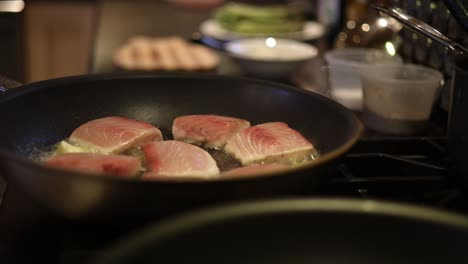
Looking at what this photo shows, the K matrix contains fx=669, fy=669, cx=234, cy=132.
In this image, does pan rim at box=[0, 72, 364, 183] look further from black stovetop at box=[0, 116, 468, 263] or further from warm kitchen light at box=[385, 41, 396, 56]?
warm kitchen light at box=[385, 41, 396, 56]

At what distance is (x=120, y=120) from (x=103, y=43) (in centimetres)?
120

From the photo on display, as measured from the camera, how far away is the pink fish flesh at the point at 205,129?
3.26 feet

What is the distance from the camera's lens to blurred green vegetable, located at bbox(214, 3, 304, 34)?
2375mm

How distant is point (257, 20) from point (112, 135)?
5.09 feet

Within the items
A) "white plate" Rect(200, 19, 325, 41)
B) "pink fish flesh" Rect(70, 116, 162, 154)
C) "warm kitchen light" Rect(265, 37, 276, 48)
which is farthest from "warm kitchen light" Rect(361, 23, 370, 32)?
"pink fish flesh" Rect(70, 116, 162, 154)

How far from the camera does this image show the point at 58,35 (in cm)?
371

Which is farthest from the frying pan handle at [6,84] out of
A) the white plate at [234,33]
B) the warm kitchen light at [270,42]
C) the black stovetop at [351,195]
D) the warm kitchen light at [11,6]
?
the white plate at [234,33]

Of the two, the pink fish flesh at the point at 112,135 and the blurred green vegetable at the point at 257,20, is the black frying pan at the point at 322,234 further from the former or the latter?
the blurred green vegetable at the point at 257,20

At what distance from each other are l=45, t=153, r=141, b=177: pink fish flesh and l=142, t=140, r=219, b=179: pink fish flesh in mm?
25

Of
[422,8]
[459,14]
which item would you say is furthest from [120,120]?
[422,8]

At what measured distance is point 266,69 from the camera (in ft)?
5.78

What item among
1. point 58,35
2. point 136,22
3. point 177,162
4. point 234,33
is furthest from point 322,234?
point 58,35

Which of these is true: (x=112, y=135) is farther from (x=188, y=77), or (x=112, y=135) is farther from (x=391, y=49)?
(x=391, y=49)

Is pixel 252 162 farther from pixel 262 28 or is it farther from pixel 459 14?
pixel 262 28
